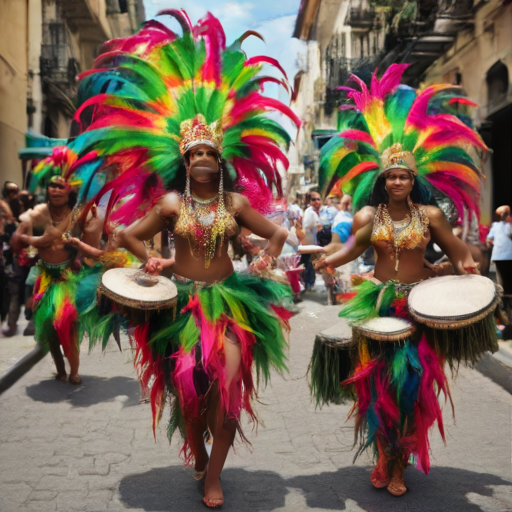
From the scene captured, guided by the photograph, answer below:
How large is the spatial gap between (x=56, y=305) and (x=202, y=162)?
133 inches

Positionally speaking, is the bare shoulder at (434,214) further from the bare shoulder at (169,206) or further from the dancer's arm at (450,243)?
the bare shoulder at (169,206)

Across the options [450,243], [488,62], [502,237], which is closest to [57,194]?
[450,243]

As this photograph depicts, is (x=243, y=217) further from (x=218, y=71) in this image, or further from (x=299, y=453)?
(x=299, y=453)

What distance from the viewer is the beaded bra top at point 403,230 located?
4.77 metres

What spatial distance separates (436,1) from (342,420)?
17245mm

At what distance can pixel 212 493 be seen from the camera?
14.0ft

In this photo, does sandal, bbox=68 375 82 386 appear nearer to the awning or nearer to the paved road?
the paved road

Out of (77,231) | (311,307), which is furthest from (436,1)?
(77,231)

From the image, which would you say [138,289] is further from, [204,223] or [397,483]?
[397,483]

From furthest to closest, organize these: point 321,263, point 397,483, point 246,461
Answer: point 246,461 → point 321,263 → point 397,483

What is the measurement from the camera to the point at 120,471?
4.89 metres

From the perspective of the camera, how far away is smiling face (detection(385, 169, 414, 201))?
4797mm

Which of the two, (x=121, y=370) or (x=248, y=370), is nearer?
(x=248, y=370)

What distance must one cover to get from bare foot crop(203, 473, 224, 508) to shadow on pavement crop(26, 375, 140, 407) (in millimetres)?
2546
